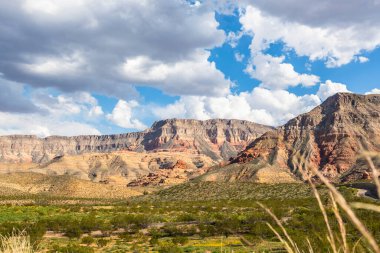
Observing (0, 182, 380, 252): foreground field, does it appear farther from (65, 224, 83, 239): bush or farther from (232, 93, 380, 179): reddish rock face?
(232, 93, 380, 179): reddish rock face

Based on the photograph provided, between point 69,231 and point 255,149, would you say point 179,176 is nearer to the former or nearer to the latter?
point 255,149

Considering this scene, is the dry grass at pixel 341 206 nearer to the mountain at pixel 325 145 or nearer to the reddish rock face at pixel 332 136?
the mountain at pixel 325 145

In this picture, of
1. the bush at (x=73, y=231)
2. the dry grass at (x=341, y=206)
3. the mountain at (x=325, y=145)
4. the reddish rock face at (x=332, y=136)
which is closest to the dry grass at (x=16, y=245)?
the dry grass at (x=341, y=206)

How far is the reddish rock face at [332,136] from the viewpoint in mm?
154125

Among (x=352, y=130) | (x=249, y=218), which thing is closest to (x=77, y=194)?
(x=249, y=218)

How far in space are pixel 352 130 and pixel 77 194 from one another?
114633 mm

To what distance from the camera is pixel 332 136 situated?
170500mm

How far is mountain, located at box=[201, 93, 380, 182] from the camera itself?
133m

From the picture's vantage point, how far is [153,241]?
1197 inches

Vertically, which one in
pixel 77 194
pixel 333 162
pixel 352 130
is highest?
pixel 352 130

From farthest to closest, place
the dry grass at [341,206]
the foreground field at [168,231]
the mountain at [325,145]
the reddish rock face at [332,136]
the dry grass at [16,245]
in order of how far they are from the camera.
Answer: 1. the reddish rock face at [332,136]
2. the mountain at [325,145]
3. the foreground field at [168,231]
4. the dry grass at [16,245]
5. the dry grass at [341,206]

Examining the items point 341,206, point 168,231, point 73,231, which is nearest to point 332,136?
point 168,231

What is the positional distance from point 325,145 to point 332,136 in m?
4.70

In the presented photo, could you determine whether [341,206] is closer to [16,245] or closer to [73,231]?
[16,245]
